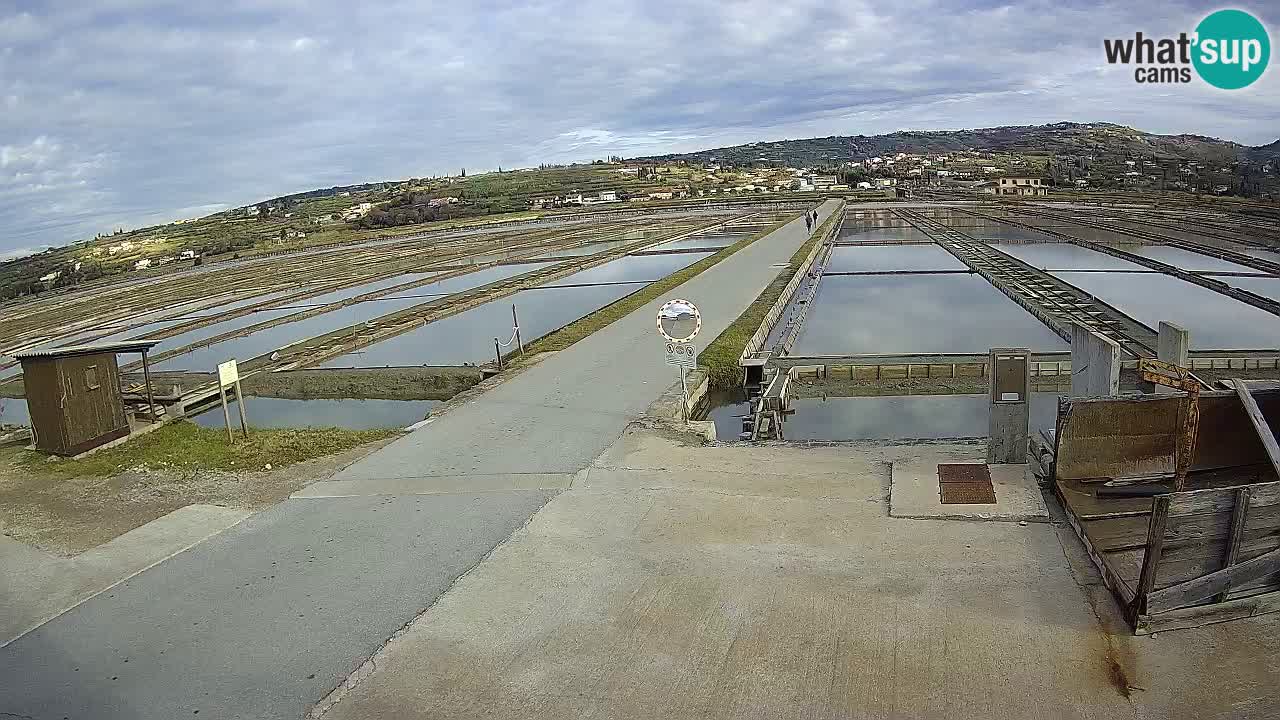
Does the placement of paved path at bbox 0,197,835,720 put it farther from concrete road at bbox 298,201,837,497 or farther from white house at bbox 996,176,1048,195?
white house at bbox 996,176,1048,195

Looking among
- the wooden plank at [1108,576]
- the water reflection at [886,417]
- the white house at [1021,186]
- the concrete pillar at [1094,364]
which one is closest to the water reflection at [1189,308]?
the water reflection at [886,417]

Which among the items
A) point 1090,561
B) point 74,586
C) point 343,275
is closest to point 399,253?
point 343,275

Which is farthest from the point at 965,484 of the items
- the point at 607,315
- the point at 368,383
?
the point at 607,315

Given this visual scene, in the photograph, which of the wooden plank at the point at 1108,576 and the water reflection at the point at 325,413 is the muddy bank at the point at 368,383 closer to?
the water reflection at the point at 325,413

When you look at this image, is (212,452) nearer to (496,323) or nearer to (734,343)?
(734,343)

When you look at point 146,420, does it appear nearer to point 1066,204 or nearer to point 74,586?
point 74,586

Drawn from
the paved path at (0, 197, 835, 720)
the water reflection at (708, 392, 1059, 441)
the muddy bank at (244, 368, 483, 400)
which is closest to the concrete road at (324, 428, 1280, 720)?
the paved path at (0, 197, 835, 720)
